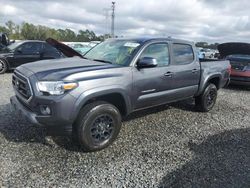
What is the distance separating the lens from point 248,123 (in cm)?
619

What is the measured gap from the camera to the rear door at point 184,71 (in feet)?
18.1

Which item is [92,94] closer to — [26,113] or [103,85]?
[103,85]

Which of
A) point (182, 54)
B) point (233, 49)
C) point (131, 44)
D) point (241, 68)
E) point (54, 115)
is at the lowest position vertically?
point (241, 68)

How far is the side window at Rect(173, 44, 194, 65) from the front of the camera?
5594 mm

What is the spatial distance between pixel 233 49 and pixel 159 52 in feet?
29.3

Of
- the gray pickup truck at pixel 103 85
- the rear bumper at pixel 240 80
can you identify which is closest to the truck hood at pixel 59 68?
the gray pickup truck at pixel 103 85

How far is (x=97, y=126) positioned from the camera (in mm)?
4258

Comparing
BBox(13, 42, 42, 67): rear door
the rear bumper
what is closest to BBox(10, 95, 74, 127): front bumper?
the rear bumper

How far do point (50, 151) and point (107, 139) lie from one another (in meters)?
0.90

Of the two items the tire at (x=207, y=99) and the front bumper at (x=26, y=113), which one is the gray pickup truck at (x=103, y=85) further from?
the tire at (x=207, y=99)

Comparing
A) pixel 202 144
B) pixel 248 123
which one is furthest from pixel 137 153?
pixel 248 123

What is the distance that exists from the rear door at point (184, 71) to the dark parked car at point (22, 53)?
6.72 meters

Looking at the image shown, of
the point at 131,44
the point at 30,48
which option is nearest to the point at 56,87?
the point at 131,44

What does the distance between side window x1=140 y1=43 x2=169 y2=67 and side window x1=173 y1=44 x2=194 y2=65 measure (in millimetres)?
251
